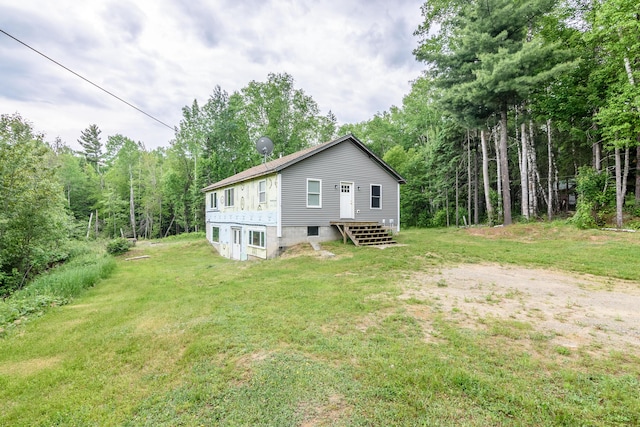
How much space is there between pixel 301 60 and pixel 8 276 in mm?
21658

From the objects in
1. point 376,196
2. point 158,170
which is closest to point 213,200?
point 376,196

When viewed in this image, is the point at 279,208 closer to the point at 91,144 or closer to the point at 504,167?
the point at 504,167

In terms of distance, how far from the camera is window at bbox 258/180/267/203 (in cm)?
1298

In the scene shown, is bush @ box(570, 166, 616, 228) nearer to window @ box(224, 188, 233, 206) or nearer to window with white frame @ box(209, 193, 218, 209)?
window @ box(224, 188, 233, 206)

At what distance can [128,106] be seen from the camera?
973 centimetres

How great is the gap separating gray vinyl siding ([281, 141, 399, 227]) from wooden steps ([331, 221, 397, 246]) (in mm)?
796

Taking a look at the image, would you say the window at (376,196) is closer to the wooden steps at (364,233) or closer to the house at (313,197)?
the house at (313,197)

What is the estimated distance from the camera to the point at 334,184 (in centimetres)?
1300

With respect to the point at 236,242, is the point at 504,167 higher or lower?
higher

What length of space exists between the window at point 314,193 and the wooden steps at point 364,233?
119 centimetres

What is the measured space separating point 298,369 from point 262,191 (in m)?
11.0

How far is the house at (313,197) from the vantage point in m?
11.9

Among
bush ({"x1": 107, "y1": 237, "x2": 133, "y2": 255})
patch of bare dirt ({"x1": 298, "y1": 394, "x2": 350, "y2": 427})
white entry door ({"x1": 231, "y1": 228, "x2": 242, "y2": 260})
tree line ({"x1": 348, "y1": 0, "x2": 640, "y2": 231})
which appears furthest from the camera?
bush ({"x1": 107, "y1": 237, "x2": 133, "y2": 255})

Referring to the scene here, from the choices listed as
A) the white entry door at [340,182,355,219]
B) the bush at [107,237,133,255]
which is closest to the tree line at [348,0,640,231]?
the white entry door at [340,182,355,219]
